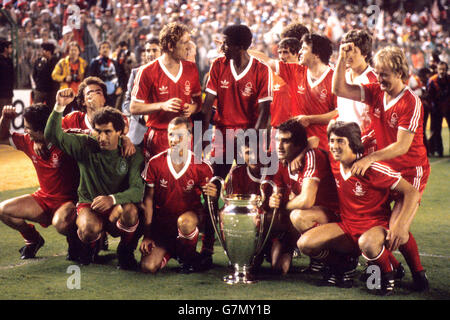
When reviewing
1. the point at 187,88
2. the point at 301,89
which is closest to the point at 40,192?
the point at 187,88

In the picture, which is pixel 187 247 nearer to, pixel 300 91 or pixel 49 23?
pixel 300 91

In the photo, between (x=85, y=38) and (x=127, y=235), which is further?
(x=85, y=38)

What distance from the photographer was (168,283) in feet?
15.8

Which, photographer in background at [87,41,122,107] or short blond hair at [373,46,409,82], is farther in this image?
photographer in background at [87,41,122,107]

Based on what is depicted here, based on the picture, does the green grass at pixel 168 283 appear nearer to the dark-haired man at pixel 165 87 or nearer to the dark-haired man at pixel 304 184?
the dark-haired man at pixel 304 184

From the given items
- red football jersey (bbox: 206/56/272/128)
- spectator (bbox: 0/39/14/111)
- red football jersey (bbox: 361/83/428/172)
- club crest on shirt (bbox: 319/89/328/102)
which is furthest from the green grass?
spectator (bbox: 0/39/14/111)

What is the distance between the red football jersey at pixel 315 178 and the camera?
4.91 meters

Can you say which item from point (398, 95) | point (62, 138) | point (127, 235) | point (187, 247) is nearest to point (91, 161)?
point (62, 138)

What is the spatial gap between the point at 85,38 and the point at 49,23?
0.99 meters

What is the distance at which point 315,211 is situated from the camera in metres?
4.98

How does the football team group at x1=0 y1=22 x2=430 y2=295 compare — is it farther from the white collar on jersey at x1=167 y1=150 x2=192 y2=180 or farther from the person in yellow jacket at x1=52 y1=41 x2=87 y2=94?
the person in yellow jacket at x1=52 y1=41 x2=87 y2=94

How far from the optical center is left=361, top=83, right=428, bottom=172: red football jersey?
15.9ft

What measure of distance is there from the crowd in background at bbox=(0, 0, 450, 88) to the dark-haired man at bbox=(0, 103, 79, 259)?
8.82ft

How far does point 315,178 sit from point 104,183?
1686mm
